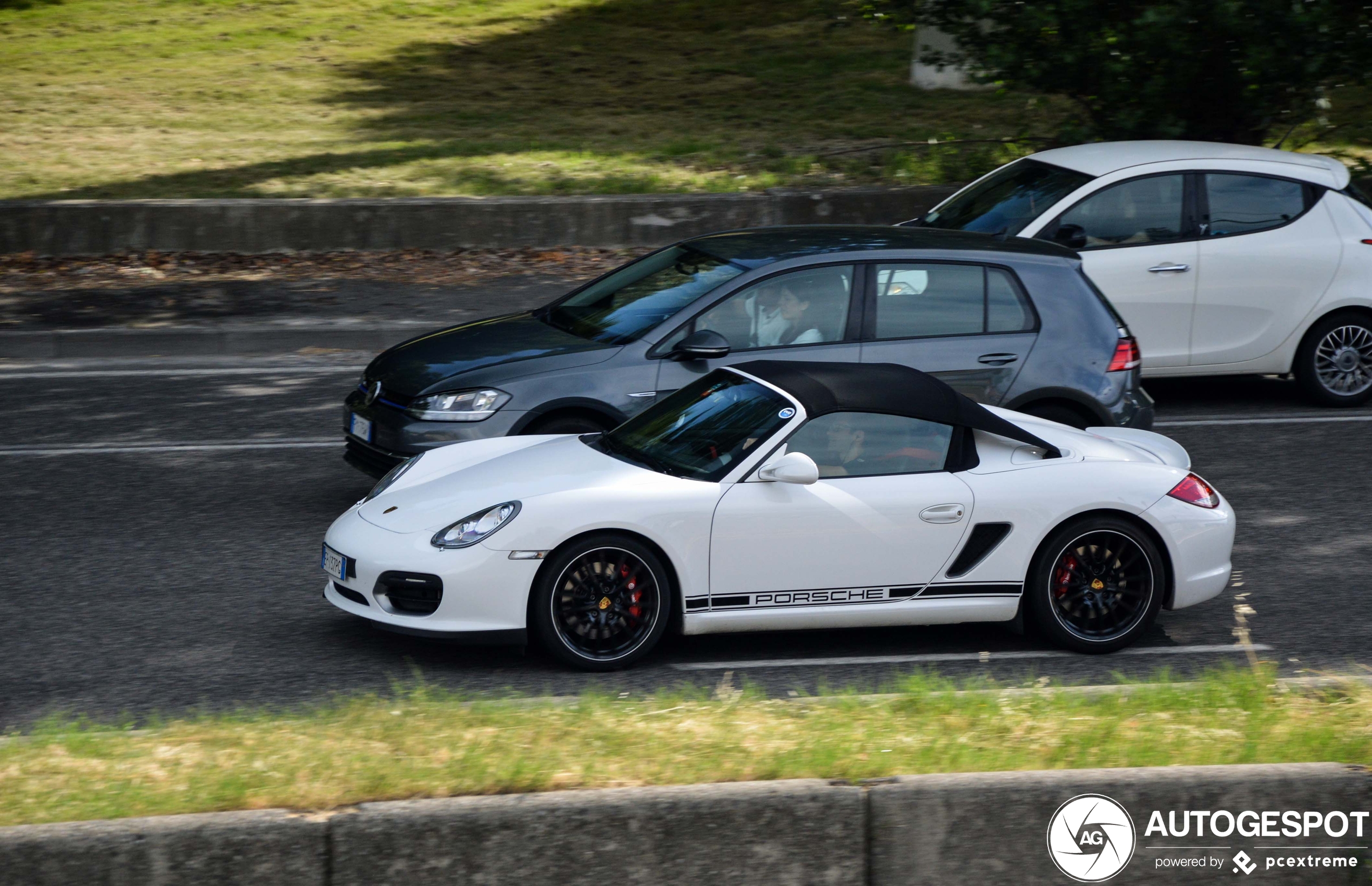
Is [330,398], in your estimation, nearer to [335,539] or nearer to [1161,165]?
[335,539]

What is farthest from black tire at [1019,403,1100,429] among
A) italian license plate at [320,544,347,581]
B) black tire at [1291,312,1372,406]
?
italian license plate at [320,544,347,581]

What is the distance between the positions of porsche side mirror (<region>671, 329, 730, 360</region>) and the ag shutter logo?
4.21m

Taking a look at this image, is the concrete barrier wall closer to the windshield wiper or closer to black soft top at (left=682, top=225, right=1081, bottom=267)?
black soft top at (left=682, top=225, right=1081, bottom=267)

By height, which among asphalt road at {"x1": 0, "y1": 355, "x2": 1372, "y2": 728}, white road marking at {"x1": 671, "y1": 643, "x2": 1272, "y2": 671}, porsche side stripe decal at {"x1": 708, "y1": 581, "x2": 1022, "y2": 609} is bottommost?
white road marking at {"x1": 671, "y1": 643, "x2": 1272, "y2": 671}

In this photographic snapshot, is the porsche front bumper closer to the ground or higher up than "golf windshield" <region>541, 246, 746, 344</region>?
closer to the ground

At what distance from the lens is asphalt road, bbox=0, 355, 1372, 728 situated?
6.05 metres

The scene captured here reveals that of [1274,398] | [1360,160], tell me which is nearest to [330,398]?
[1274,398]

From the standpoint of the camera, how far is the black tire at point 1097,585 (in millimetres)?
6418

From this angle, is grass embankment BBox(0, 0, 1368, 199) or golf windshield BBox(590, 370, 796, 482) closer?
golf windshield BBox(590, 370, 796, 482)

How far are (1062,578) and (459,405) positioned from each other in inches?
129

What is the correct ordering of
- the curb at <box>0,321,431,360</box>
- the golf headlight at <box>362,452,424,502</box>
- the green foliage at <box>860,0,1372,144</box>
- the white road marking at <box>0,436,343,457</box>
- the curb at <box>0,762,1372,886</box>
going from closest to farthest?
the curb at <box>0,762,1372,886</box> → the golf headlight at <box>362,452,424,502</box> → the white road marking at <box>0,436,343,457</box> → the curb at <box>0,321,431,360</box> → the green foliage at <box>860,0,1372,144</box>

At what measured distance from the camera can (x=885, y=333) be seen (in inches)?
329

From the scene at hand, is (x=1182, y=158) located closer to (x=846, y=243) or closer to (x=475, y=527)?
(x=846, y=243)

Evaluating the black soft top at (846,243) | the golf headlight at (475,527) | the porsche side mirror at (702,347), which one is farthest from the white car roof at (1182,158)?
the golf headlight at (475,527)
